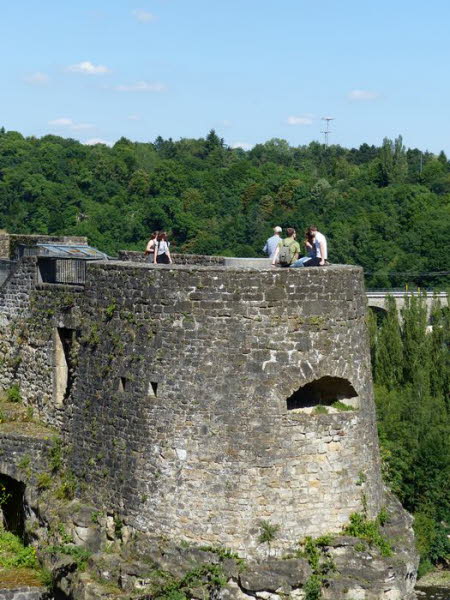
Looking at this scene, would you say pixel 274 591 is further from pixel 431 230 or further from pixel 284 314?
pixel 431 230

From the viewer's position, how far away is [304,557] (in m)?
15.8

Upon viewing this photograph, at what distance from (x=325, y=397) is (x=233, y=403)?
1.79 m

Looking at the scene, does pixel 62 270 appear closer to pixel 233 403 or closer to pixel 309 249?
pixel 309 249

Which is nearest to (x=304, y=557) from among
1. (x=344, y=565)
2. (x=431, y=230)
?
(x=344, y=565)

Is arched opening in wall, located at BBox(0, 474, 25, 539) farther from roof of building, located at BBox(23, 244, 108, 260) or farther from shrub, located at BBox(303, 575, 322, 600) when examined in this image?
shrub, located at BBox(303, 575, 322, 600)

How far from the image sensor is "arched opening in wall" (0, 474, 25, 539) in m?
19.5

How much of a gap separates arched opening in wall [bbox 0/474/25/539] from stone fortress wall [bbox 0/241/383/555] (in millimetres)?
3039

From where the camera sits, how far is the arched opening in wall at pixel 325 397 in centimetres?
1659

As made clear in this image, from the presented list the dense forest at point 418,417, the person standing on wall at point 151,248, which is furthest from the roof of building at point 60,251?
the dense forest at point 418,417

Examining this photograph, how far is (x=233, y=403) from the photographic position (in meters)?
15.8

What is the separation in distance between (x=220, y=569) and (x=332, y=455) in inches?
85.8

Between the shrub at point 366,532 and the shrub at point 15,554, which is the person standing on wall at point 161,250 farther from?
the shrub at point 366,532

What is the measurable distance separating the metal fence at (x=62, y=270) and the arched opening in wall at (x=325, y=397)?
4.07m

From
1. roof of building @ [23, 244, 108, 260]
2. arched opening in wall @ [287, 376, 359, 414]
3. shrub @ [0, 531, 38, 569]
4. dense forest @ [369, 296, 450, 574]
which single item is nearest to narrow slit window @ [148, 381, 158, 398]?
arched opening in wall @ [287, 376, 359, 414]
